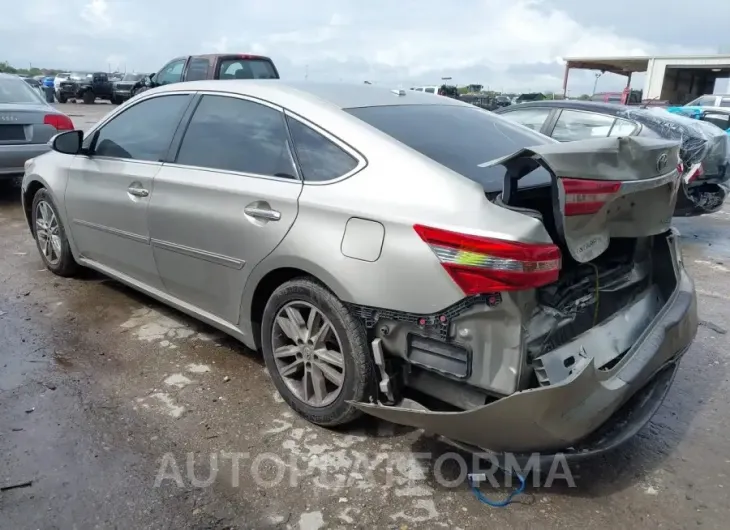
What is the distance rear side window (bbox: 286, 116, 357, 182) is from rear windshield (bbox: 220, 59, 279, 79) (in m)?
10.2

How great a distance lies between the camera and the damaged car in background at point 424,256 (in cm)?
227

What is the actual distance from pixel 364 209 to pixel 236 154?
1047mm

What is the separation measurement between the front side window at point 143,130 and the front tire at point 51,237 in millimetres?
870

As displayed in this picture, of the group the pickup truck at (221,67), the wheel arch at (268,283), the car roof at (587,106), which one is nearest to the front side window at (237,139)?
the wheel arch at (268,283)

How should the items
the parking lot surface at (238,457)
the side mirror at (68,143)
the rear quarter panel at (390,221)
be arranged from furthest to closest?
the side mirror at (68,143), the parking lot surface at (238,457), the rear quarter panel at (390,221)

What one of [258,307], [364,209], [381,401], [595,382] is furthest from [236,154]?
[595,382]

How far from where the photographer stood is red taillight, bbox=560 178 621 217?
225 cm

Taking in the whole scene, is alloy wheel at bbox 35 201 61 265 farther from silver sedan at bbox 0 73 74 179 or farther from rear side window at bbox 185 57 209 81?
rear side window at bbox 185 57 209 81

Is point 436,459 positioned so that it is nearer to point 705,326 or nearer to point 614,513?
point 614,513

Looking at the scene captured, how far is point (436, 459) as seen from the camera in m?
2.79

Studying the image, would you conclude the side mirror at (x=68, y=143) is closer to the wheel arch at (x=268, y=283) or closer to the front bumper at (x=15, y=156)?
the wheel arch at (x=268, y=283)

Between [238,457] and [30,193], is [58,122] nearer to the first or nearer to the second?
[30,193]

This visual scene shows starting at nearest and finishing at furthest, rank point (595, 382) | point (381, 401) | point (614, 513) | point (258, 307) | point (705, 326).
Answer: point (595, 382) < point (614, 513) < point (381, 401) < point (258, 307) < point (705, 326)

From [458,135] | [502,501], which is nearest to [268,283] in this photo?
[458,135]
